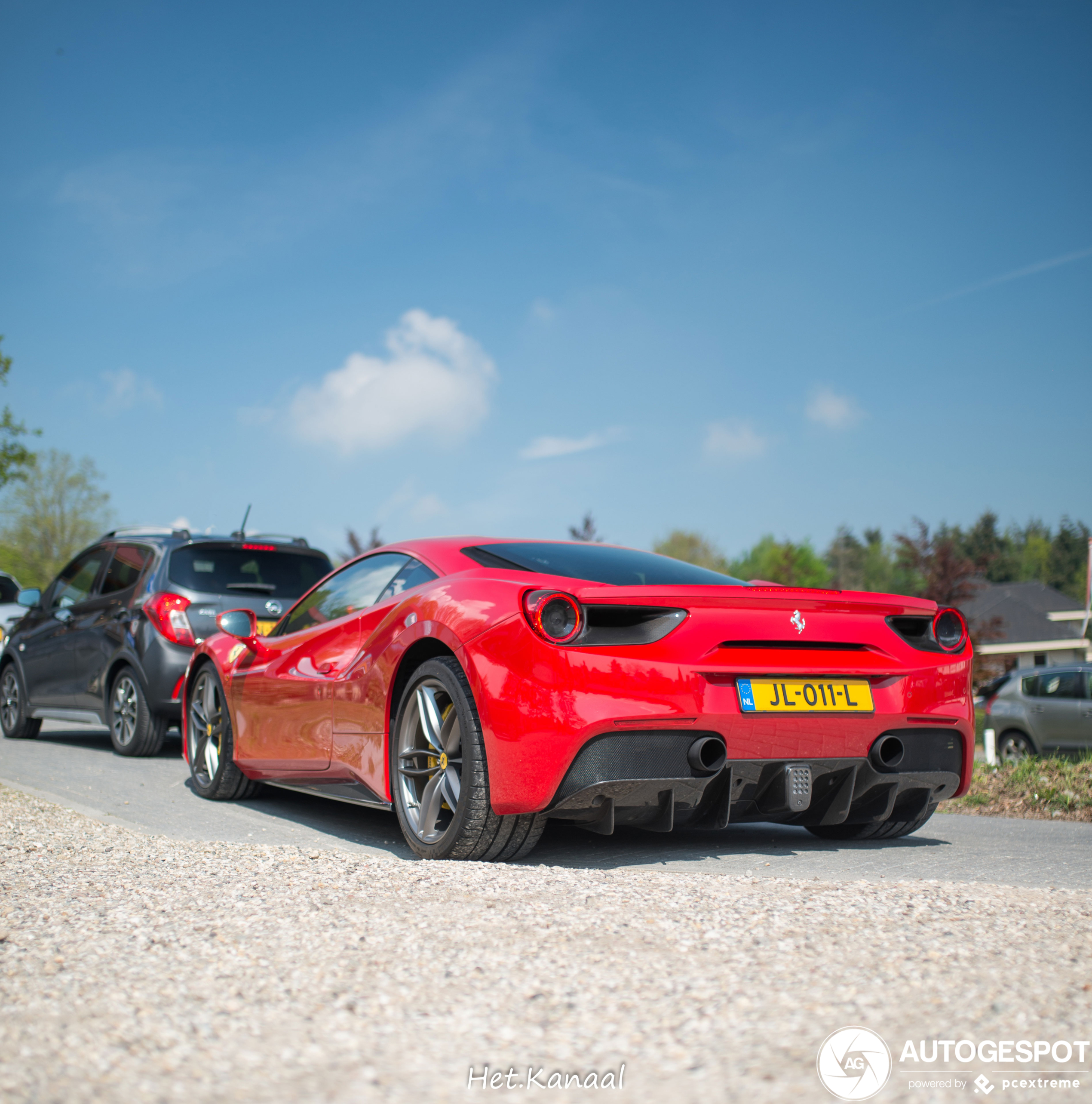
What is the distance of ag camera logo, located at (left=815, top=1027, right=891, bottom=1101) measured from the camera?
197cm

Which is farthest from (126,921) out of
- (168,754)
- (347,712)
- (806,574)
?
(806,574)

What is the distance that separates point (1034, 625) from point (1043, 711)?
123 ft

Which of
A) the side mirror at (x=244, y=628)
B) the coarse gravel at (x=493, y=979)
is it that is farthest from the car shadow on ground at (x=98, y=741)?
the coarse gravel at (x=493, y=979)

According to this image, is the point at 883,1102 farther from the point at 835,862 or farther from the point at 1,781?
the point at 1,781

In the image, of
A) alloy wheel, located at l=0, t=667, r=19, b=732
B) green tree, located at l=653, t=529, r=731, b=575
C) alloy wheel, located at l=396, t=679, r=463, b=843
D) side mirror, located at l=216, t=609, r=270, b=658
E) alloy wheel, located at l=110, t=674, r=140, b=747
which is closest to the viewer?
alloy wheel, located at l=396, t=679, r=463, b=843

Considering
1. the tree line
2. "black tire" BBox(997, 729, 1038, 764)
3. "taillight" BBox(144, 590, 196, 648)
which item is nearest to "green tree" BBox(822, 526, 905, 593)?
the tree line

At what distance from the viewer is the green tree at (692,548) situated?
68625mm

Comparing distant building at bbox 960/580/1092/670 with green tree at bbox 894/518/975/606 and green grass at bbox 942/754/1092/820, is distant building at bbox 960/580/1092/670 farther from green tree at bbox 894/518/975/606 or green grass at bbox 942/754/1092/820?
green grass at bbox 942/754/1092/820

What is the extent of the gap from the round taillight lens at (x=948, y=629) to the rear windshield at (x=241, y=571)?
18.0 ft

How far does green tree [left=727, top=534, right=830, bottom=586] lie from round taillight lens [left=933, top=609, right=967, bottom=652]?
3260 cm

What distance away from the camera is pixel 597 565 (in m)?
4.75

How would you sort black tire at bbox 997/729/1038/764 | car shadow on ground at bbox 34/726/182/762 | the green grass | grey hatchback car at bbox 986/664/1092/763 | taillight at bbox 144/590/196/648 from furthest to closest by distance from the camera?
1. black tire at bbox 997/729/1038/764
2. grey hatchback car at bbox 986/664/1092/763
3. car shadow on ground at bbox 34/726/182/762
4. taillight at bbox 144/590/196/648
5. the green grass

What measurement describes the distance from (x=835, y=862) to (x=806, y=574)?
3004 inches

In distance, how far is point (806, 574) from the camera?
78812 mm
